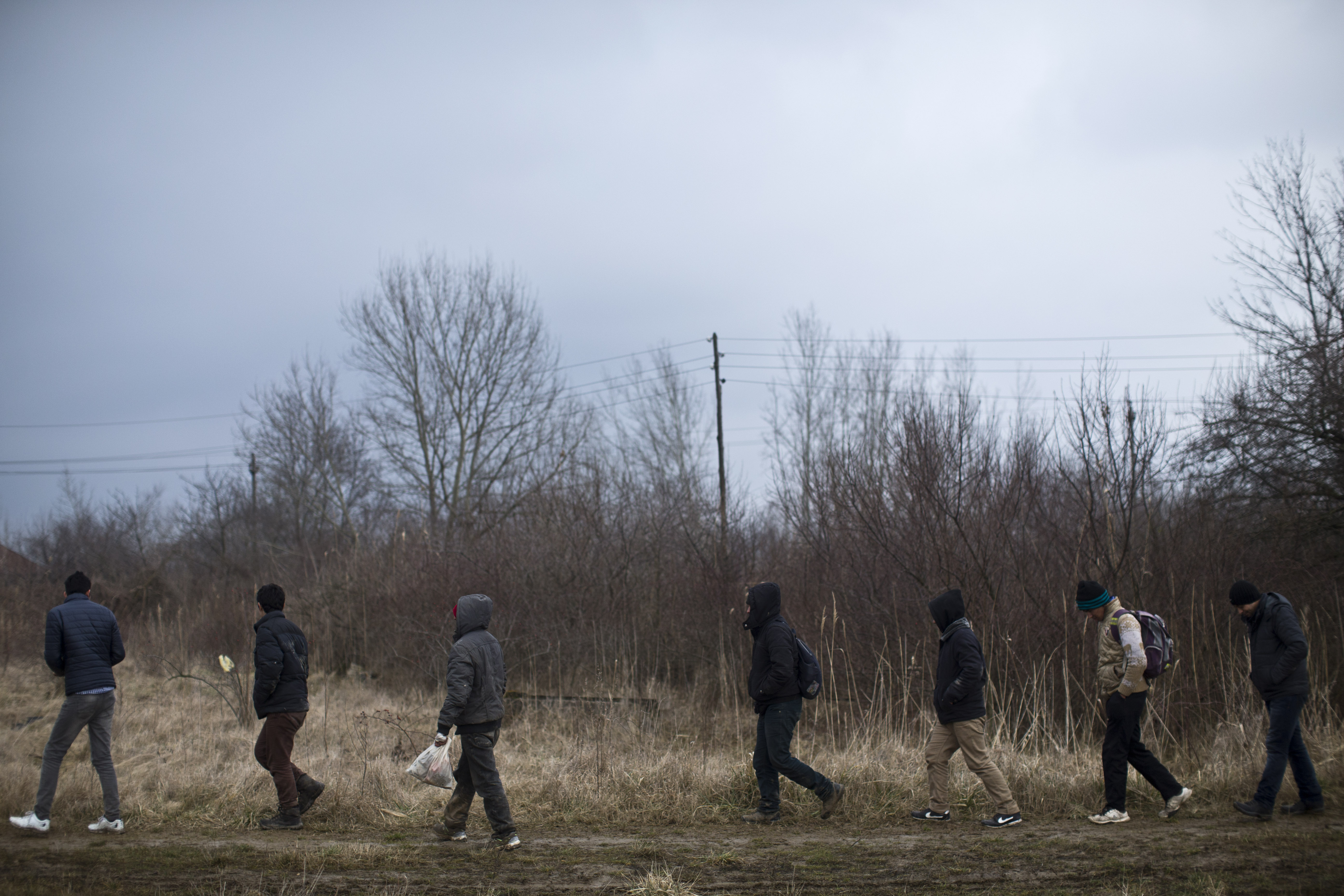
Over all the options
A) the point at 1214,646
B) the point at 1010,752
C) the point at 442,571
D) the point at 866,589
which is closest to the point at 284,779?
the point at 1010,752

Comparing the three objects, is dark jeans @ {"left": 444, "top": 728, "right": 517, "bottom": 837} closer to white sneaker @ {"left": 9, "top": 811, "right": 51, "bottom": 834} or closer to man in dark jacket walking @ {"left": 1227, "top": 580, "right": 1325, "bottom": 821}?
white sneaker @ {"left": 9, "top": 811, "right": 51, "bottom": 834}

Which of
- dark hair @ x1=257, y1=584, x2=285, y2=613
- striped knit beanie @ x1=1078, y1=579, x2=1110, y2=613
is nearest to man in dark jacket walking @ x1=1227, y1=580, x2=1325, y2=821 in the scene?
striped knit beanie @ x1=1078, y1=579, x2=1110, y2=613

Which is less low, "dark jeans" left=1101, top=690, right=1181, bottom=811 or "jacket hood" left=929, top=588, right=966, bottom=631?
"jacket hood" left=929, top=588, right=966, bottom=631

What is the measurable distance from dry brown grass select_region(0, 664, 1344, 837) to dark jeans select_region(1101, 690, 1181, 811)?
0.40 m

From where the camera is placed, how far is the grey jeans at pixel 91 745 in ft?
19.9

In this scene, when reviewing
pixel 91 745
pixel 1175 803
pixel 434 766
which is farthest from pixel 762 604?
pixel 91 745

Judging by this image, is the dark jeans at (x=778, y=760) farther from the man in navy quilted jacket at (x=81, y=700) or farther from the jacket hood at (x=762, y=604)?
the man in navy quilted jacket at (x=81, y=700)

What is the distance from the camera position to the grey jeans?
608 centimetres

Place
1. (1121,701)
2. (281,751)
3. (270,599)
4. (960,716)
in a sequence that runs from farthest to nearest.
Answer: (270,599) < (281,751) < (960,716) < (1121,701)

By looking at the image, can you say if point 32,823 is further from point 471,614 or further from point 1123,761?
point 1123,761

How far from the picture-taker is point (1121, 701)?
226 inches

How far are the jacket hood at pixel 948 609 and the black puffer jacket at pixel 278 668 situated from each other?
4604mm

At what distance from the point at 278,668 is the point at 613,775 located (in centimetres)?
273

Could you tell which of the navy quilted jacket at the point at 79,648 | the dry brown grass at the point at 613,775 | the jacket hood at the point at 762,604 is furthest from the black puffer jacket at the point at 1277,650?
the navy quilted jacket at the point at 79,648
